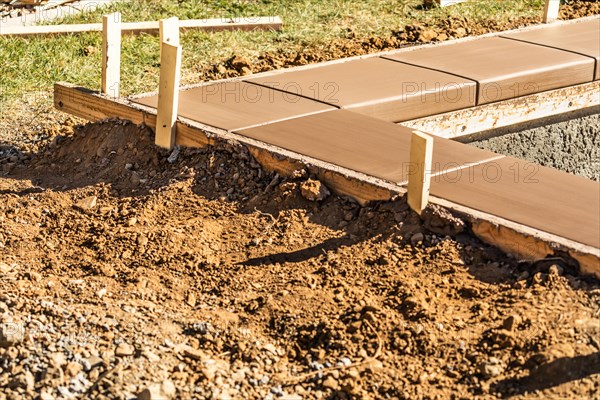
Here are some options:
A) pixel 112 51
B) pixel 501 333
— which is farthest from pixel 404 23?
pixel 501 333

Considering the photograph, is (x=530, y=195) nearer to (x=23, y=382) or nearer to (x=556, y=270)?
(x=556, y=270)

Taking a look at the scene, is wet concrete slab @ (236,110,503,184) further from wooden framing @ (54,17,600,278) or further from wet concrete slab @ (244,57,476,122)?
wet concrete slab @ (244,57,476,122)

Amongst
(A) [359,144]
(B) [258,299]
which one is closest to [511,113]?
(A) [359,144]

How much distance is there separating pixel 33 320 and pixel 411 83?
312cm

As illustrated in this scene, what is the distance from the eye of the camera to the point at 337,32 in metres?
8.55

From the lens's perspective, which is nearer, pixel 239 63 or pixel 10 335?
pixel 10 335

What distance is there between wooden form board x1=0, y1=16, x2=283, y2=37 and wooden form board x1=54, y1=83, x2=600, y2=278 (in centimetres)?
177

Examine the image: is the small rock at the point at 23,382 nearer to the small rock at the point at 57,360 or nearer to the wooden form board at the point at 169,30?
the small rock at the point at 57,360

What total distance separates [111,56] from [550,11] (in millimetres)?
3882

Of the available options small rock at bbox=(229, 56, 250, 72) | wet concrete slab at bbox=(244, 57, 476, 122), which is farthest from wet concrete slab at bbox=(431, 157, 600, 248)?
small rock at bbox=(229, 56, 250, 72)

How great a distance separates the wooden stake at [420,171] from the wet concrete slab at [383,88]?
148cm

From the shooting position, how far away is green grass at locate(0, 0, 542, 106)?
7.16 meters

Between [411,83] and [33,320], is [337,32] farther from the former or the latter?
[33,320]

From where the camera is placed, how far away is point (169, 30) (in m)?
5.93
